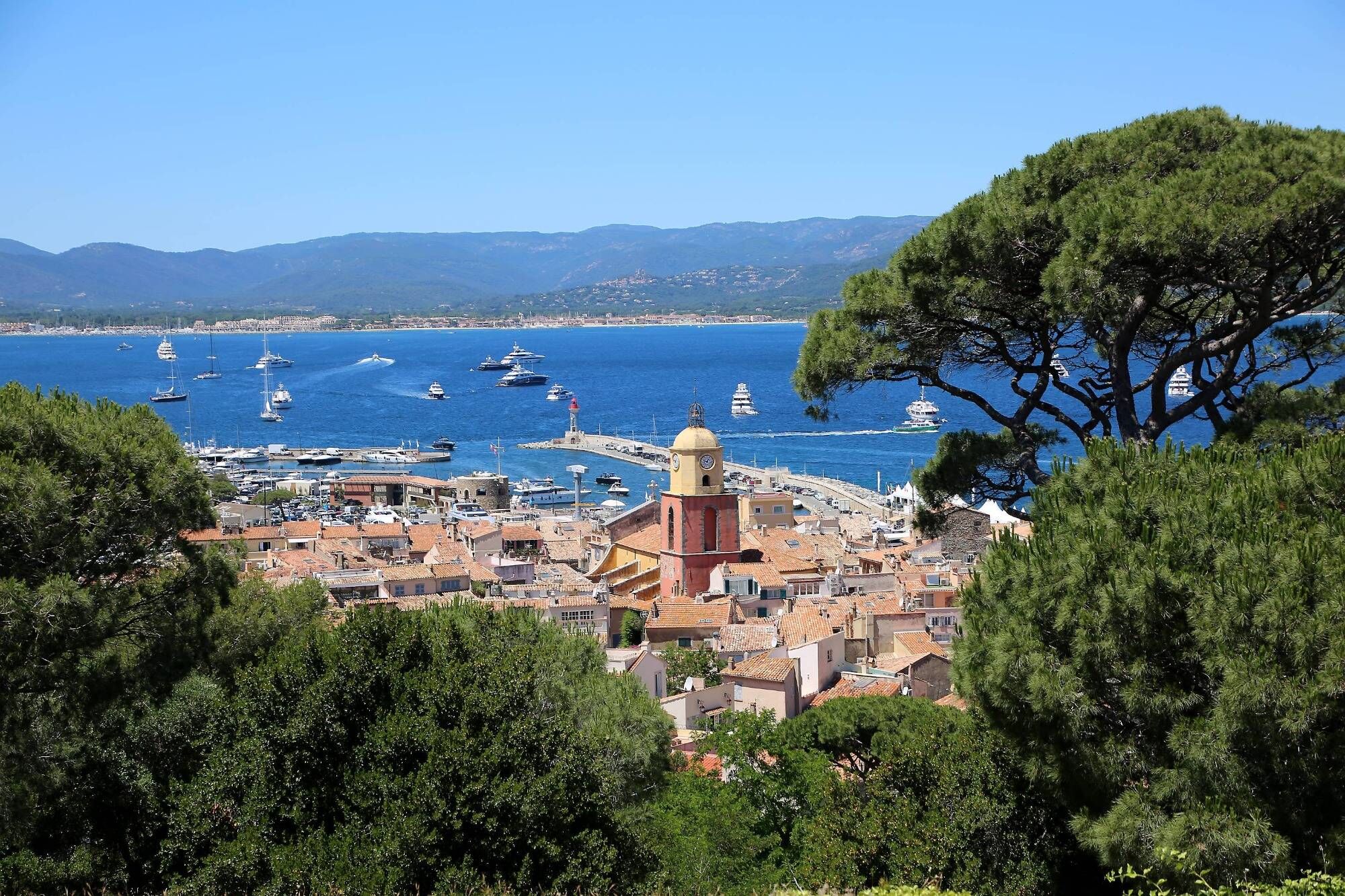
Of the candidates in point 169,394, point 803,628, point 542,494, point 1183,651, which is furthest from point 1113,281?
point 169,394

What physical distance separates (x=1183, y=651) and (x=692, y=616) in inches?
998

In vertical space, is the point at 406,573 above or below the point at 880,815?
below

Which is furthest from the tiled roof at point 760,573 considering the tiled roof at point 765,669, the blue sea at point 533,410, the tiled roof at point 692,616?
the blue sea at point 533,410

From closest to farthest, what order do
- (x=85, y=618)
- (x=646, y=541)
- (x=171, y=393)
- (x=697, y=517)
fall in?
(x=85, y=618) < (x=697, y=517) < (x=646, y=541) < (x=171, y=393)

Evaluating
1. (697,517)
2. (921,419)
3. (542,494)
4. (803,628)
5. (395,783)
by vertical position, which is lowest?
(542,494)

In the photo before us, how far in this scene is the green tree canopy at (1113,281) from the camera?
9516 mm

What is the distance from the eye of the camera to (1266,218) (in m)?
9.28

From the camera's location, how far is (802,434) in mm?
104062

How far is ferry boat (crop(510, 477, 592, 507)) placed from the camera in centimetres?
7350

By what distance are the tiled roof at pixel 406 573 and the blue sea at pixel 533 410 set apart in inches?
1130

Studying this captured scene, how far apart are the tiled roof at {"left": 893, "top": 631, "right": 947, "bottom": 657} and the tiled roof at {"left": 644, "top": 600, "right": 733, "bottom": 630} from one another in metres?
5.42

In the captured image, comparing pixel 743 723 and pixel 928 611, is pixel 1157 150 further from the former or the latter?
pixel 928 611

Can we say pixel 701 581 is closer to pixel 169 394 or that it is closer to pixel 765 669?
pixel 765 669

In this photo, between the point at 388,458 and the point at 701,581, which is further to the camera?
the point at 388,458
